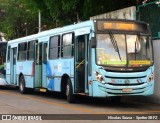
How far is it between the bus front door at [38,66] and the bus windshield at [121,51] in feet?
18.6

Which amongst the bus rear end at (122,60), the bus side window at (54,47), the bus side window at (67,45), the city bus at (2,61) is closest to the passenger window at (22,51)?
the city bus at (2,61)

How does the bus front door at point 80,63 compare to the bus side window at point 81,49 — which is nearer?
the bus front door at point 80,63

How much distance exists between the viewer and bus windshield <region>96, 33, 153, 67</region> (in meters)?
14.5

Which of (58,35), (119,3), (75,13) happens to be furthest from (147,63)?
(75,13)

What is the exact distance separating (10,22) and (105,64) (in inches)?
1208

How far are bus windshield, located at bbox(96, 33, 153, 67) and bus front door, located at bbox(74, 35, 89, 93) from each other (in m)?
0.82

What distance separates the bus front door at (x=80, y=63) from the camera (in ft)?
50.1

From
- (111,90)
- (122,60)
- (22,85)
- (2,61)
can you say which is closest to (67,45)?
(122,60)

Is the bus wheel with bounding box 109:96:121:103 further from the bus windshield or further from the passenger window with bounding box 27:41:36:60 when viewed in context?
the passenger window with bounding box 27:41:36:60

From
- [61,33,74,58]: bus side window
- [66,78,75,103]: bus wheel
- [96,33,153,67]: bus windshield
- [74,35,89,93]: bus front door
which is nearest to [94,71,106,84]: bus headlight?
[96,33,153,67]: bus windshield

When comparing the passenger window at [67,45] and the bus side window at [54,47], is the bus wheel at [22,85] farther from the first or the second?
the passenger window at [67,45]

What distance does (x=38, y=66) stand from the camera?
19797 millimetres

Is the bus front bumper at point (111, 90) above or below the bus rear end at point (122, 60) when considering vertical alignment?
below

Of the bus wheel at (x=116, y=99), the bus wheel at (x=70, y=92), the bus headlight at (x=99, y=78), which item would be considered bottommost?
the bus wheel at (x=116, y=99)
